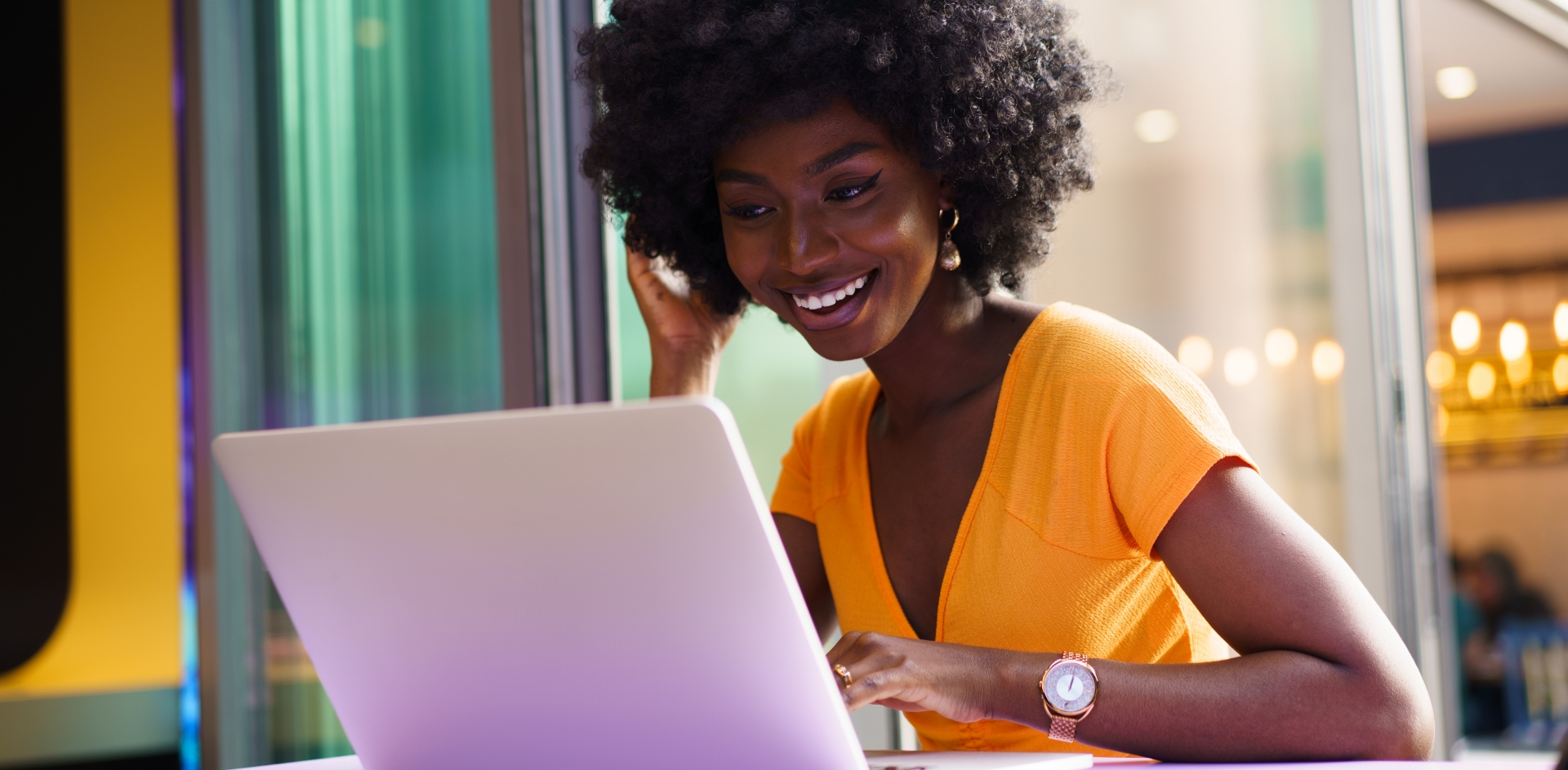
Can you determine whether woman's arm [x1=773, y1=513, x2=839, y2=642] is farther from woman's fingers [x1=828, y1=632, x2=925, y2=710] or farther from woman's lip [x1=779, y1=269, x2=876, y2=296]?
woman's fingers [x1=828, y1=632, x2=925, y2=710]

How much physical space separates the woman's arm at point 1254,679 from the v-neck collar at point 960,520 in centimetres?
18

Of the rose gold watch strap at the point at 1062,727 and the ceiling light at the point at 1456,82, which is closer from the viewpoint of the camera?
the rose gold watch strap at the point at 1062,727

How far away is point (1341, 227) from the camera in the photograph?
7.11ft

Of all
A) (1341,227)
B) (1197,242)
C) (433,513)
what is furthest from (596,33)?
(1197,242)

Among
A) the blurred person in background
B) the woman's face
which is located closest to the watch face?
the woman's face

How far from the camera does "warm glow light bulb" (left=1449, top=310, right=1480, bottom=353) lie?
21.5ft

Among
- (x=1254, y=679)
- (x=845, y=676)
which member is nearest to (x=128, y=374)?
(x=845, y=676)

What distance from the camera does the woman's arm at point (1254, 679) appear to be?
0.91m

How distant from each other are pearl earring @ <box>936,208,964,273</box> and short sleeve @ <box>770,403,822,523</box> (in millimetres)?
302

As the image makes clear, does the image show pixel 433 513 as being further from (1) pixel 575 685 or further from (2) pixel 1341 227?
(2) pixel 1341 227

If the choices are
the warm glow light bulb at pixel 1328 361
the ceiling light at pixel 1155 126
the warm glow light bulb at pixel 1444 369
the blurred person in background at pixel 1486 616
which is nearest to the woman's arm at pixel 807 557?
the warm glow light bulb at pixel 1328 361

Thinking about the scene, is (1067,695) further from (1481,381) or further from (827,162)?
(1481,381)

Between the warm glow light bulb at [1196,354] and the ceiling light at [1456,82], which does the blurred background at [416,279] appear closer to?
the warm glow light bulb at [1196,354]

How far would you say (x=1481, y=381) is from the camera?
6547 millimetres
